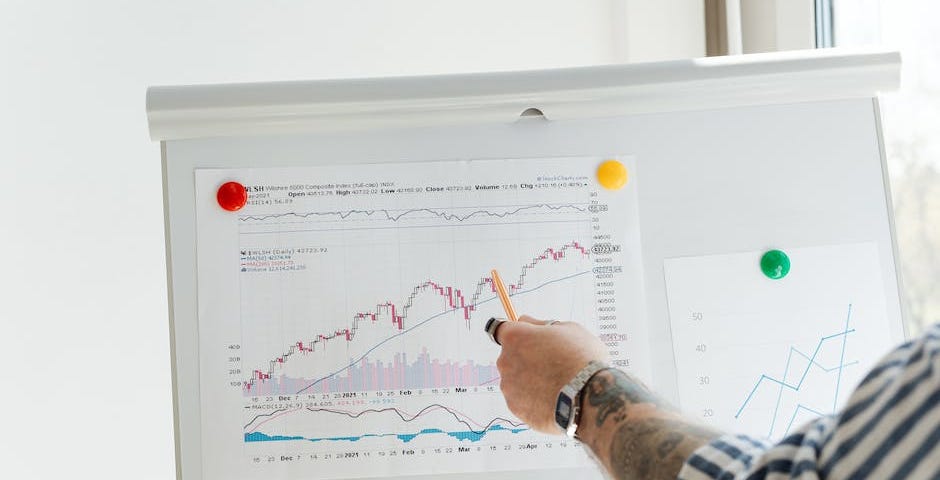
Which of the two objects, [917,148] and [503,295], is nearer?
[503,295]

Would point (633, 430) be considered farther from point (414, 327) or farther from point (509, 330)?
point (414, 327)

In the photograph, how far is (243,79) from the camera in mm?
1430

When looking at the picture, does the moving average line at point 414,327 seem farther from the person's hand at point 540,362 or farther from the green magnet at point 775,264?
the green magnet at point 775,264

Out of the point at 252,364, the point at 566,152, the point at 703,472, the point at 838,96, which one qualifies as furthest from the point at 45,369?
the point at 838,96

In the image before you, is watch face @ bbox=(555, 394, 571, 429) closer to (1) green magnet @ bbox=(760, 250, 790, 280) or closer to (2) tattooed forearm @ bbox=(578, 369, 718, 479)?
(2) tattooed forearm @ bbox=(578, 369, 718, 479)

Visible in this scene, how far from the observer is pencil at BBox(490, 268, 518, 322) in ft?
3.18

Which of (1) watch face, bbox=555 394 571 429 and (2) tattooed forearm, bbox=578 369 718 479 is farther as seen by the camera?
(1) watch face, bbox=555 394 571 429

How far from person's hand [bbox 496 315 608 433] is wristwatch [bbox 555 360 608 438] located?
29 mm

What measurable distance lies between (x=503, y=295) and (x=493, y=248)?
0.21 ft

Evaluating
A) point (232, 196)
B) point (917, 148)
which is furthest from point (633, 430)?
point (917, 148)

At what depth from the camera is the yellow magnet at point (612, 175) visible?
3.33 ft

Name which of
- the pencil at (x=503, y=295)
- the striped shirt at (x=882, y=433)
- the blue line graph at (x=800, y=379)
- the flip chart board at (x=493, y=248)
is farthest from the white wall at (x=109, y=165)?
the striped shirt at (x=882, y=433)

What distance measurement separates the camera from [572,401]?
75 centimetres

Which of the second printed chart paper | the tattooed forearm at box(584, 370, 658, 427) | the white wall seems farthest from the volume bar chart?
the white wall
